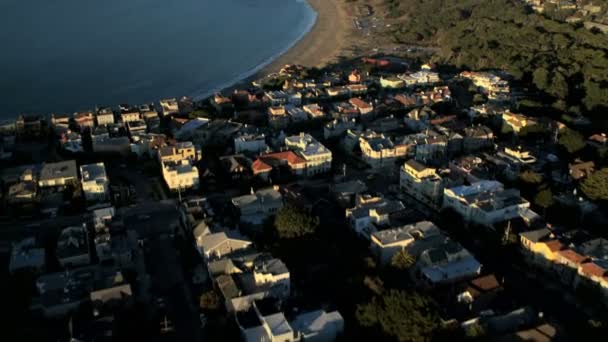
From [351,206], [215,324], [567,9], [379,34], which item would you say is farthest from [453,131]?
[567,9]

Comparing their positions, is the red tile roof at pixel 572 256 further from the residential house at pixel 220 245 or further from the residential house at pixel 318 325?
the residential house at pixel 220 245

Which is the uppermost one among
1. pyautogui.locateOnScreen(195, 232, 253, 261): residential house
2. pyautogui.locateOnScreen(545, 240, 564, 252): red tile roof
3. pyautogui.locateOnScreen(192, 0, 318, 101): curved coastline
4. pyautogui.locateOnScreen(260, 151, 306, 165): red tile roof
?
pyautogui.locateOnScreen(195, 232, 253, 261): residential house

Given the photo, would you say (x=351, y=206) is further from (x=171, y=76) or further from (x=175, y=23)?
(x=175, y=23)

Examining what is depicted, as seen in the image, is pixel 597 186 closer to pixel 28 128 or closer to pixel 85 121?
pixel 85 121

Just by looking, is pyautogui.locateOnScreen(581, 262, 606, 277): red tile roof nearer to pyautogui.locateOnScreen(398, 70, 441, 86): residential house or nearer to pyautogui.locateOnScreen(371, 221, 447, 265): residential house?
pyautogui.locateOnScreen(371, 221, 447, 265): residential house

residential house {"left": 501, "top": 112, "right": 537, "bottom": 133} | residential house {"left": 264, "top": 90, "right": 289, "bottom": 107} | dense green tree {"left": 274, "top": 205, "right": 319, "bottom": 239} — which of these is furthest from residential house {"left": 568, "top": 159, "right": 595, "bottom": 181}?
residential house {"left": 264, "top": 90, "right": 289, "bottom": 107}

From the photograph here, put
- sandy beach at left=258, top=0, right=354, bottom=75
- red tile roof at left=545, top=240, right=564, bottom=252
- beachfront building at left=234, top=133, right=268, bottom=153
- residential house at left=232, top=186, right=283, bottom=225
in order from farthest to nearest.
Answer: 1. sandy beach at left=258, top=0, right=354, bottom=75
2. beachfront building at left=234, top=133, right=268, bottom=153
3. residential house at left=232, top=186, right=283, bottom=225
4. red tile roof at left=545, top=240, right=564, bottom=252

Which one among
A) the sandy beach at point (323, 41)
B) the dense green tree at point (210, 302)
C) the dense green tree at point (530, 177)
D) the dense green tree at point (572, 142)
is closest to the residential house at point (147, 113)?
the sandy beach at point (323, 41)
